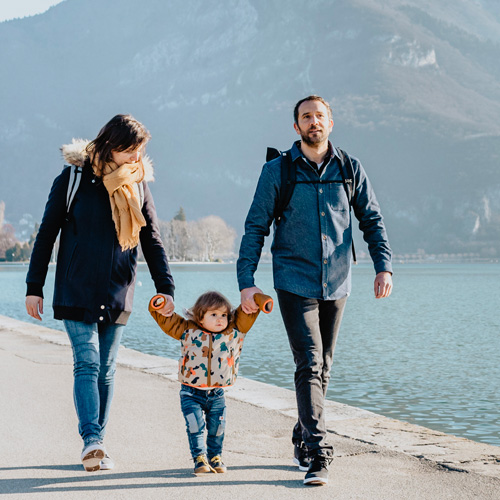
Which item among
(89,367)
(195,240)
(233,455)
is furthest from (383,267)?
(195,240)

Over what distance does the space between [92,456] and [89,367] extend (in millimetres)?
486

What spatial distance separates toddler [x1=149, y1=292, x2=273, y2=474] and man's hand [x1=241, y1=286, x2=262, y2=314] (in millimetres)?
38

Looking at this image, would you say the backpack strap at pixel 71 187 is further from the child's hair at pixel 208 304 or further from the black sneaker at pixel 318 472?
the black sneaker at pixel 318 472

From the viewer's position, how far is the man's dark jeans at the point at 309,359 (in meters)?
4.30

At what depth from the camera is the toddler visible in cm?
436

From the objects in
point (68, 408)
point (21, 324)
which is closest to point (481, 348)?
point (21, 324)

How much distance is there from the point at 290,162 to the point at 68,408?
3112mm

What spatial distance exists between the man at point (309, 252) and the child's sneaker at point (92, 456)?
3.65ft

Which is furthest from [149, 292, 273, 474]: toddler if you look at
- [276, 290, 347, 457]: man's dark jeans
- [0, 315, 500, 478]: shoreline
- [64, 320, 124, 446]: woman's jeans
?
[0, 315, 500, 478]: shoreline

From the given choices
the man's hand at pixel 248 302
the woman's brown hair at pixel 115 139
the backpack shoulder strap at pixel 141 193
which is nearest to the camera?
the man's hand at pixel 248 302

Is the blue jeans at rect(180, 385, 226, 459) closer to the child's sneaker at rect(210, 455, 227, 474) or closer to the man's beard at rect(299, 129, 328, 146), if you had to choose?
the child's sneaker at rect(210, 455, 227, 474)

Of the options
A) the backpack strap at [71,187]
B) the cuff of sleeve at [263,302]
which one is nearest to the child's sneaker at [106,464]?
the cuff of sleeve at [263,302]

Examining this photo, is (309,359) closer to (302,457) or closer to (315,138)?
(302,457)

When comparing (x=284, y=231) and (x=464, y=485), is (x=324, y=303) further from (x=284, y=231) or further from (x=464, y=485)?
(x=464, y=485)
